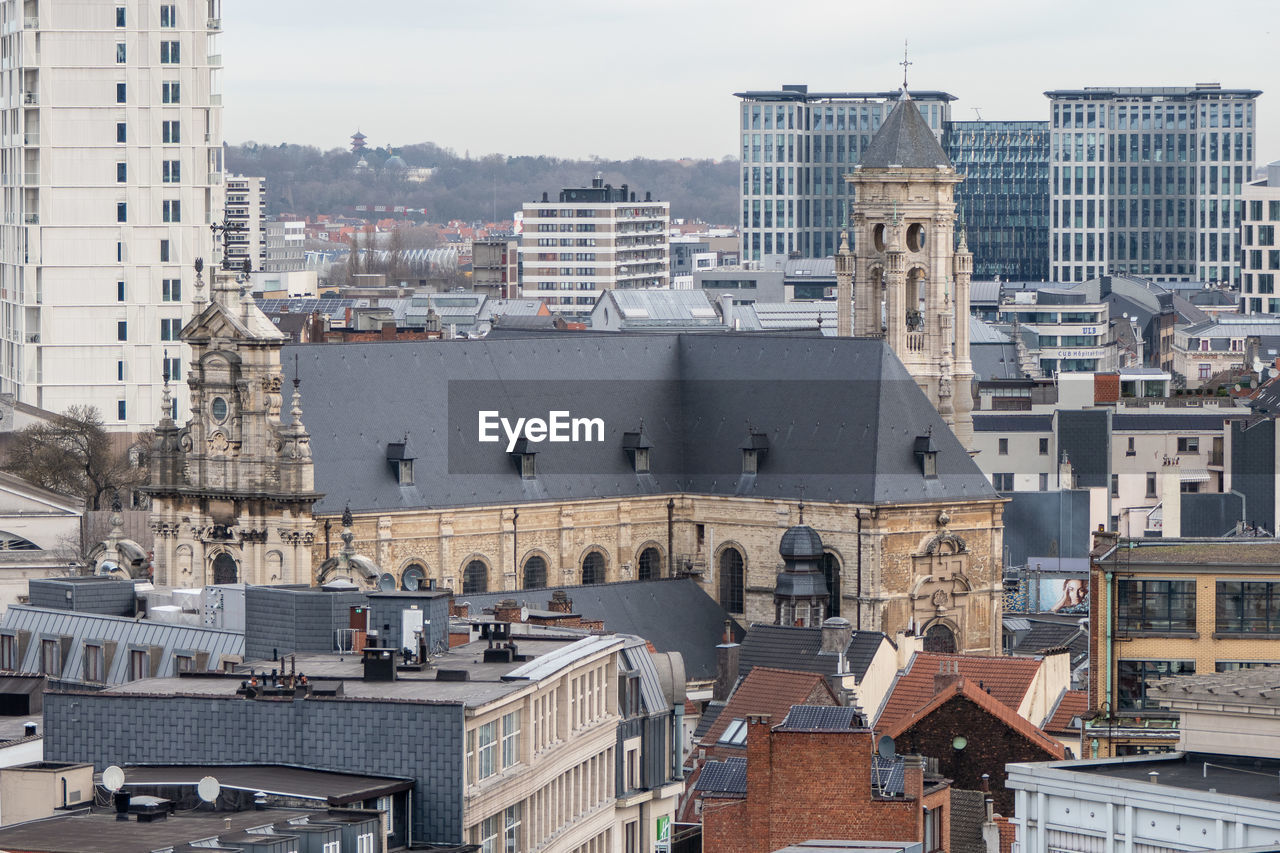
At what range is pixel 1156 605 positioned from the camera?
58656 millimetres

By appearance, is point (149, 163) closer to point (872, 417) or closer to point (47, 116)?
point (47, 116)

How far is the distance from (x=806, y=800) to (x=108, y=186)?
10232 cm

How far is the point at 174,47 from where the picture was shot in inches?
5930

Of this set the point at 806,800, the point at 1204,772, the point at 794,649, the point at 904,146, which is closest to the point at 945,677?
the point at 806,800

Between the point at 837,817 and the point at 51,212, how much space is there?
104163 millimetres

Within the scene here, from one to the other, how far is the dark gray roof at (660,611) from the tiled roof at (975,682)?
873 inches

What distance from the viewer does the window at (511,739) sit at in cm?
5181

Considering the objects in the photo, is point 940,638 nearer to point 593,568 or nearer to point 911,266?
point 593,568

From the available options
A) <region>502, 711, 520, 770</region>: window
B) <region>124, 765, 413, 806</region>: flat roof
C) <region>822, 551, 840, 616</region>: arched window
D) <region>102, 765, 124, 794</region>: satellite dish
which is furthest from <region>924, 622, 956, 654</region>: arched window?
<region>102, 765, 124, 794</region>: satellite dish

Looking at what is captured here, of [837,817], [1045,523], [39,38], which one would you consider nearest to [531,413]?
[1045,523]

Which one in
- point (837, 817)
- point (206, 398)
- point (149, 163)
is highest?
point (149, 163)

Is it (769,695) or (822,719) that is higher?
(822,719)

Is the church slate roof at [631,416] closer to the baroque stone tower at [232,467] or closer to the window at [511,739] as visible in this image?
the baroque stone tower at [232,467]

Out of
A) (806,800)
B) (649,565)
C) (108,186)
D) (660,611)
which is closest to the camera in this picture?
(806,800)
